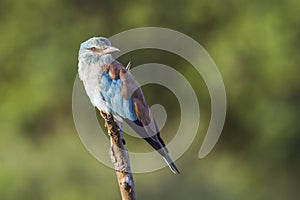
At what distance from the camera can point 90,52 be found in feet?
19.1

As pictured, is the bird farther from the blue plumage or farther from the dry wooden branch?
the dry wooden branch

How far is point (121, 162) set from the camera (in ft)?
16.7

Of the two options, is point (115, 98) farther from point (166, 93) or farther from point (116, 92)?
point (166, 93)

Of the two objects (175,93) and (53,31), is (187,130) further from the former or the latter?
(53,31)

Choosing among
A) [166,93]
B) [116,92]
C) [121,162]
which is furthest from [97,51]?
[166,93]

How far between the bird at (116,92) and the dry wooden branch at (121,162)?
0.24m

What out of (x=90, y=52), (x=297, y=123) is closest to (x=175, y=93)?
(x=297, y=123)

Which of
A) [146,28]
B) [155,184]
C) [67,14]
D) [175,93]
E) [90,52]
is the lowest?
[90,52]

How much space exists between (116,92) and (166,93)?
7731mm

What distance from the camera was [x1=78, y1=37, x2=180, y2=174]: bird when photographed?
556cm

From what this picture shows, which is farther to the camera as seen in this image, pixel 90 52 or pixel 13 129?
pixel 13 129

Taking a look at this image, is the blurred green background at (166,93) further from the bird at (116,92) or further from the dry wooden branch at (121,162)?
the dry wooden branch at (121,162)

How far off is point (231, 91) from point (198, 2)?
→ 1.59 meters

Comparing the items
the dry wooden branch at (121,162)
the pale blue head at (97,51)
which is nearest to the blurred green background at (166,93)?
the pale blue head at (97,51)
